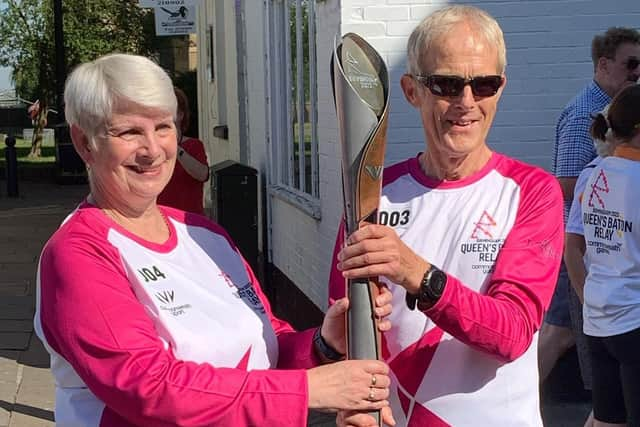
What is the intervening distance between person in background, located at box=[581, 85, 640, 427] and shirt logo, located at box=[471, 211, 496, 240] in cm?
194

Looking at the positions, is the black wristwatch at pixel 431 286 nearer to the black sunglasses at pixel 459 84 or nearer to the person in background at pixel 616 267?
the black sunglasses at pixel 459 84

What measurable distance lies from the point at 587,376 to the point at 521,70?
1938 millimetres

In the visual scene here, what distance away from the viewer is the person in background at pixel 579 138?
5.55 meters

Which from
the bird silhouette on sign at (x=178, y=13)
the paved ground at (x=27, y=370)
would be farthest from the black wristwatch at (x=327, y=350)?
the bird silhouette on sign at (x=178, y=13)

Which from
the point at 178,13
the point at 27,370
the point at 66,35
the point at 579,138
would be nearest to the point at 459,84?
the point at 579,138

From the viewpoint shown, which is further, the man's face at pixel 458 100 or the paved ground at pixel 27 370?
the paved ground at pixel 27 370

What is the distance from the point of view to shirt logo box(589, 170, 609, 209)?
4.48 meters

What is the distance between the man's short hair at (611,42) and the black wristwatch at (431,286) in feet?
12.1

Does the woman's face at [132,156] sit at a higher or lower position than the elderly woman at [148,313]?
higher

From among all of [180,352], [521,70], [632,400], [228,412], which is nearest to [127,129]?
[180,352]

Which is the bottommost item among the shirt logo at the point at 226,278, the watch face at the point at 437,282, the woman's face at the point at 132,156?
the shirt logo at the point at 226,278

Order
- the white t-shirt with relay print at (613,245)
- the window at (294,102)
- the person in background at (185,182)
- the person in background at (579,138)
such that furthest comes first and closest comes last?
the window at (294,102) → the person in background at (185,182) → the person in background at (579,138) → the white t-shirt with relay print at (613,245)

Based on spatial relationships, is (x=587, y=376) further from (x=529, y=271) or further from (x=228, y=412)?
(x=228, y=412)

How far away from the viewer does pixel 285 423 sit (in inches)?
87.1
